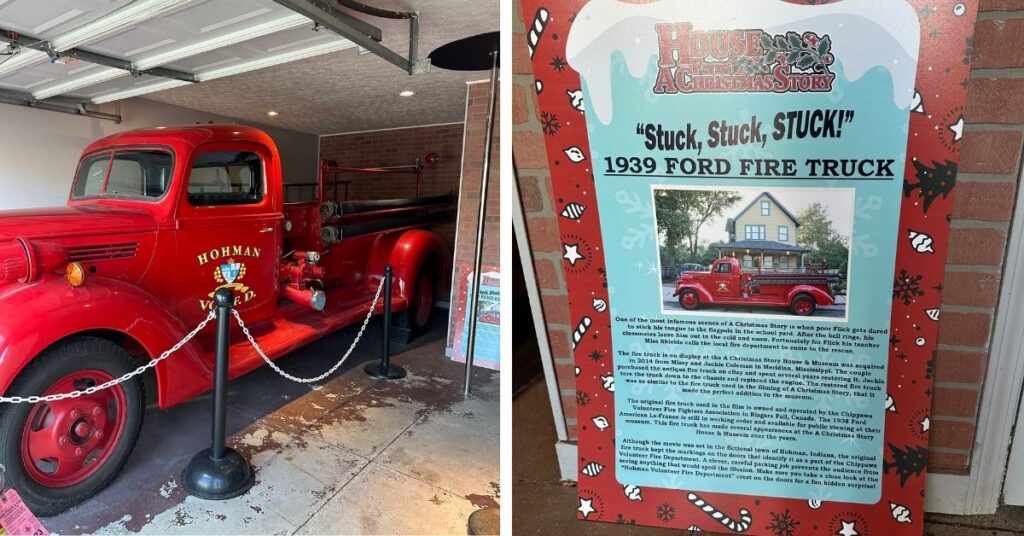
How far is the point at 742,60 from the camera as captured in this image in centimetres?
133

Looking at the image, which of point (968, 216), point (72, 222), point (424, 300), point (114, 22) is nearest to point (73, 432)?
point (72, 222)

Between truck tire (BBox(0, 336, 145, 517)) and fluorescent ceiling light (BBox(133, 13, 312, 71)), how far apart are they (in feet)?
5.22

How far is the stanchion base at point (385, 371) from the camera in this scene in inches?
140

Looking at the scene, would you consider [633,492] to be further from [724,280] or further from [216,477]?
[216,477]

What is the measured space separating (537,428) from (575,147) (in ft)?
4.87

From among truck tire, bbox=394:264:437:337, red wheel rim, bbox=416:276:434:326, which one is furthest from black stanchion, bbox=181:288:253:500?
red wheel rim, bbox=416:276:434:326

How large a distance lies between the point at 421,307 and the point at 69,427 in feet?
9.74

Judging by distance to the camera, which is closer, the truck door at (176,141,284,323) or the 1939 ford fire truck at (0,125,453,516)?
the 1939 ford fire truck at (0,125,453,516)

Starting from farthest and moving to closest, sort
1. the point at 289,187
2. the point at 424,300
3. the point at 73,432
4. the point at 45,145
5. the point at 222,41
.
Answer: the point at 424,300 → the point at 289,187 → the point at 45,145 → the point at 222,41 → the point at 73,432

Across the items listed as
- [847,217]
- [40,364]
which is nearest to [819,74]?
[847,217]

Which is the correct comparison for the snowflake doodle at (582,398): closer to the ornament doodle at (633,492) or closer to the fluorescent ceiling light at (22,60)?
the ornament doodle at (633,492)

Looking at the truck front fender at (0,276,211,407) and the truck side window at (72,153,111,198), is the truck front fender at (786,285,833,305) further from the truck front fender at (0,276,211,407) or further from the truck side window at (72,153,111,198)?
the truck side window at (72,153,111,198)

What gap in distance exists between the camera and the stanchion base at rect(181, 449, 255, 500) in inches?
83.9

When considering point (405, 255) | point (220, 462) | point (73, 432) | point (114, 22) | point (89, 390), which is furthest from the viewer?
point (405, 255)
